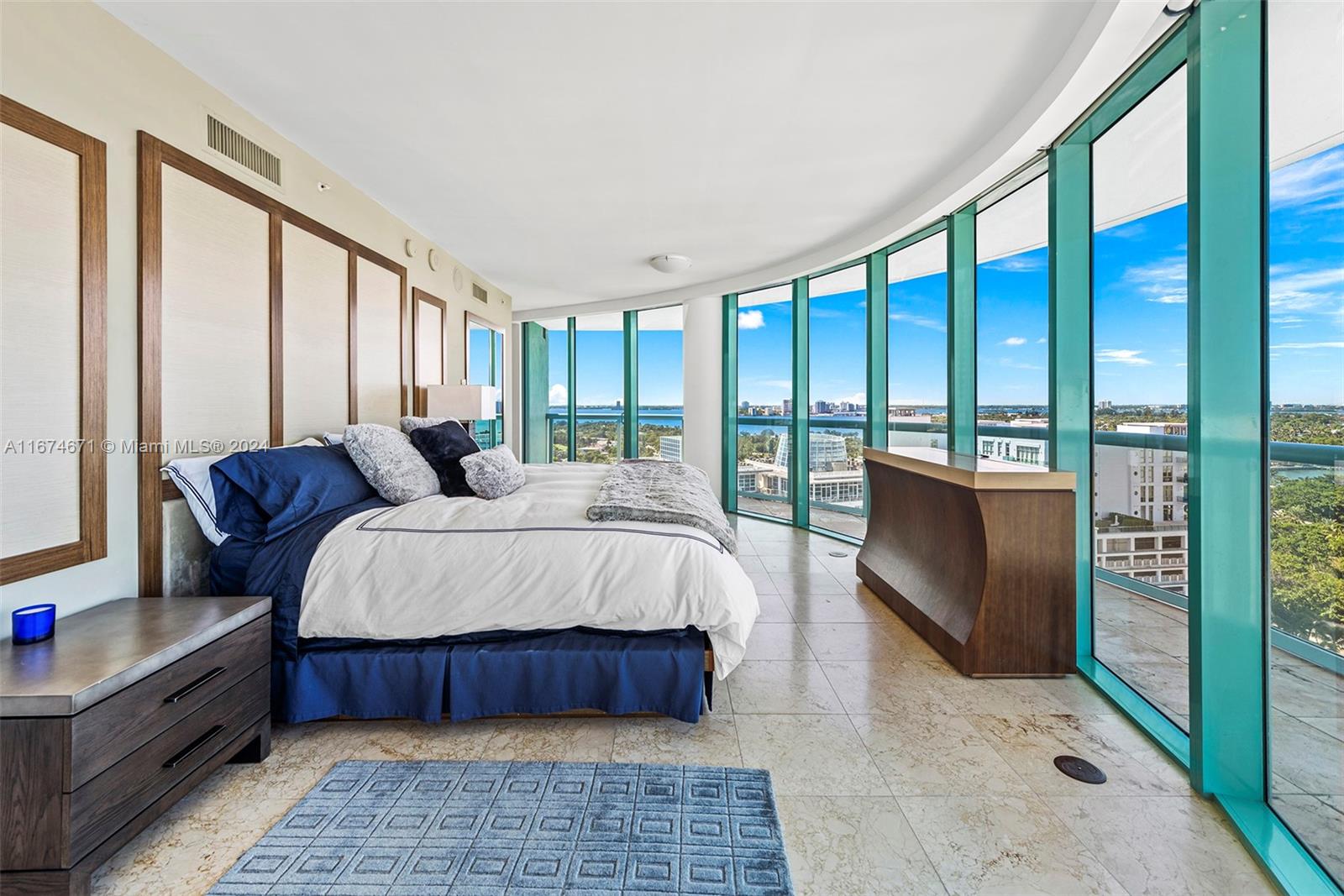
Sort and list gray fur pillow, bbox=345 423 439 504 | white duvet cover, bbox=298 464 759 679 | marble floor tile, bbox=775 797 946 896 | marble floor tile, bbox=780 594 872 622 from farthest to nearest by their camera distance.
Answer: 1. marble floor tile, bbox=780 594 872 622
2. gray fur pillow, bbox=345 423 439 504
3. white duvet cover, bbox=298 464 759 679
4. marble floor tile, bbox=775 797 946 896

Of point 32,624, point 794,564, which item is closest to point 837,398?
point 794,564

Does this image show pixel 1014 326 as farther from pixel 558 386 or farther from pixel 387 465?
pixel 558 386

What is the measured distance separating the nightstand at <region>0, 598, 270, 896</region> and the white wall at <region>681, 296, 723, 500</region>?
496cm

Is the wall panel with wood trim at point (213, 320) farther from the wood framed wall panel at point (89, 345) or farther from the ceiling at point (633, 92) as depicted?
the ceiling at point (633, 92)

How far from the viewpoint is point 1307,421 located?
Answer: 5.00 ft

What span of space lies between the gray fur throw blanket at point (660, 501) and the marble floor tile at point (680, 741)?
709 mm

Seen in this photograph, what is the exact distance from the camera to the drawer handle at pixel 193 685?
1.55 m

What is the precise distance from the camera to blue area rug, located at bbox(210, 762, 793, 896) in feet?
4.66

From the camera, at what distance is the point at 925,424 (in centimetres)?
430

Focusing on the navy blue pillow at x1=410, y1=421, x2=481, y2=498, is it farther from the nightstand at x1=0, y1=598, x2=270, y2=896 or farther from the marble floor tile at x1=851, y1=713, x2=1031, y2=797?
the marble floor tile at x1=851, y1=713, x2=1031, y2=797

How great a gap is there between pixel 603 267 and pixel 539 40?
3428 millimetres

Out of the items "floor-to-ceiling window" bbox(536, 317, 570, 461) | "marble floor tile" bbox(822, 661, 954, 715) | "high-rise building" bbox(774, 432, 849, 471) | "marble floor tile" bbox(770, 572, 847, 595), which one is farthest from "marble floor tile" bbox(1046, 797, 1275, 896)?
"floor-to-ceiling window" bbox(536, 317, 570, 461)

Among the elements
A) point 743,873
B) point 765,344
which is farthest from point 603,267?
point 743,873

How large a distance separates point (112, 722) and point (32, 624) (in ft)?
1.60
